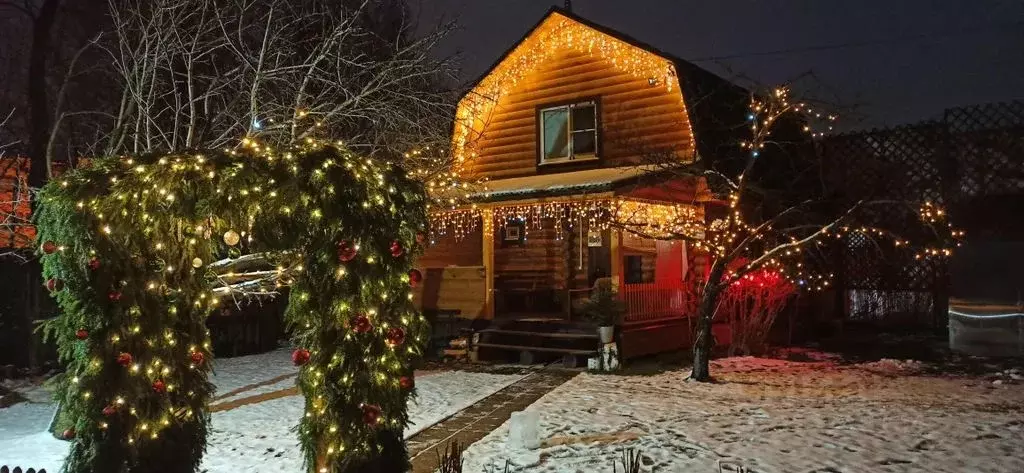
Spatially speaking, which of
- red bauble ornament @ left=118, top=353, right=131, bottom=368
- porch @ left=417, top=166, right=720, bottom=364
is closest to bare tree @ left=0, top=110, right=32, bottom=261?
red bauble ornament @ left=118, top=353, right=131, bottom=368

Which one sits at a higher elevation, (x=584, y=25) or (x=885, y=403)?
(x=584, y=25)

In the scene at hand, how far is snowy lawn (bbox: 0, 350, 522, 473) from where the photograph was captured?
305 inches

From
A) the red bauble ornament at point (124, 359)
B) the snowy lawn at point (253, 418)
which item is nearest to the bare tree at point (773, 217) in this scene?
the snowy lawn at point (253, 418)

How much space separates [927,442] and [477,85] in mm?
12182

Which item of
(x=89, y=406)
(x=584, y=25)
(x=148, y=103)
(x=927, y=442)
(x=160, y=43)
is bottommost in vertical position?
(x=927, y=442)

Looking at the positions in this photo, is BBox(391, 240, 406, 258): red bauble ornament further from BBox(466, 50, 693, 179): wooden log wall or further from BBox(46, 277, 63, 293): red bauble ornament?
BBox(466, 50, 693, 179): wooden log wall

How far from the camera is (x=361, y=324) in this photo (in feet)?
18.6

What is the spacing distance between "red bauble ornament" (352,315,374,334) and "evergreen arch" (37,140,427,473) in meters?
0.02

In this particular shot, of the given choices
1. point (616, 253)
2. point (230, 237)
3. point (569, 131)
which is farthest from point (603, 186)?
point (230, 237)

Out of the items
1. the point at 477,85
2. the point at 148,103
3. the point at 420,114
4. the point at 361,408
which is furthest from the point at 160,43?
the point at 477,85

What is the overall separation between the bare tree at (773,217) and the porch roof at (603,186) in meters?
0.40

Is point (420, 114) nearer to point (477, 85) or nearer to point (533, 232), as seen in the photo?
point (477, 85)

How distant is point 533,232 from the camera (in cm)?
1858

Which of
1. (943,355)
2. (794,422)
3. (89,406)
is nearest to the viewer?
(89,406)
